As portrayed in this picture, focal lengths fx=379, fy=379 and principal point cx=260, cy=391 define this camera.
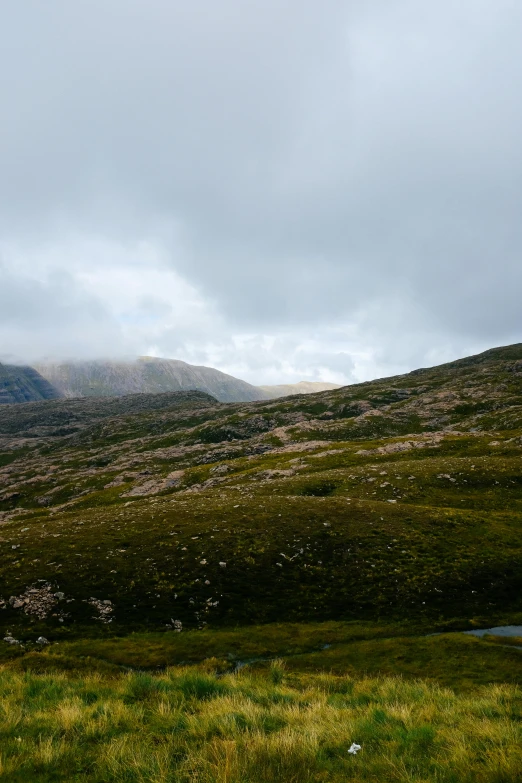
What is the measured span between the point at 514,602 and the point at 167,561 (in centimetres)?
2953

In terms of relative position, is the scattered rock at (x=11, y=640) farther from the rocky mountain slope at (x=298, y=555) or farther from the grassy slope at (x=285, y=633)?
the rocky mountain slope at (x=298, y=555)

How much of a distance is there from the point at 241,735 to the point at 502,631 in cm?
2669

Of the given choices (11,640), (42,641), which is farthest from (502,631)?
(11,640)

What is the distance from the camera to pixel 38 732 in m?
9.70

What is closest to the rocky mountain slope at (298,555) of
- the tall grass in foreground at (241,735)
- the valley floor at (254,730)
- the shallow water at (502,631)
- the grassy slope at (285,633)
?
the grassy slope at (285,633)

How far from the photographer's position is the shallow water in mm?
26609

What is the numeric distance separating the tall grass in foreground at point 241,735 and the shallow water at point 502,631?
49.0 ft

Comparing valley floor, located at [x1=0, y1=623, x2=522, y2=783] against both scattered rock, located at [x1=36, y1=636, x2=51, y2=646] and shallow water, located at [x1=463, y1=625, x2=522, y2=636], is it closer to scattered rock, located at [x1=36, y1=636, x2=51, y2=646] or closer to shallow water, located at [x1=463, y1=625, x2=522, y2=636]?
scattered rock, located at [x1=36, y1=636, x2=51, y2=646]

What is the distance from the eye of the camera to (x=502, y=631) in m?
26.9

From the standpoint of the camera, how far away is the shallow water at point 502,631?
26609mm

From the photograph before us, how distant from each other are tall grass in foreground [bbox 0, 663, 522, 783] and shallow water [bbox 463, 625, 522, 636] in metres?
14.9

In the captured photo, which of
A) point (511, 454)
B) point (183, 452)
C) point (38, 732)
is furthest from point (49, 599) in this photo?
point (183, 452)

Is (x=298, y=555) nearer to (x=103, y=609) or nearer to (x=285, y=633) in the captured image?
(x=285, y=633)

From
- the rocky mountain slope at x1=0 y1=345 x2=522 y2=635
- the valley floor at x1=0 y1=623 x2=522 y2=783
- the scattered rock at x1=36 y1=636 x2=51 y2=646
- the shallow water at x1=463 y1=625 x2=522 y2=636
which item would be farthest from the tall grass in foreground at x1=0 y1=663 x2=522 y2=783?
the rocky mountain slope at x1=0 y1=345 x2=522 y2=635
